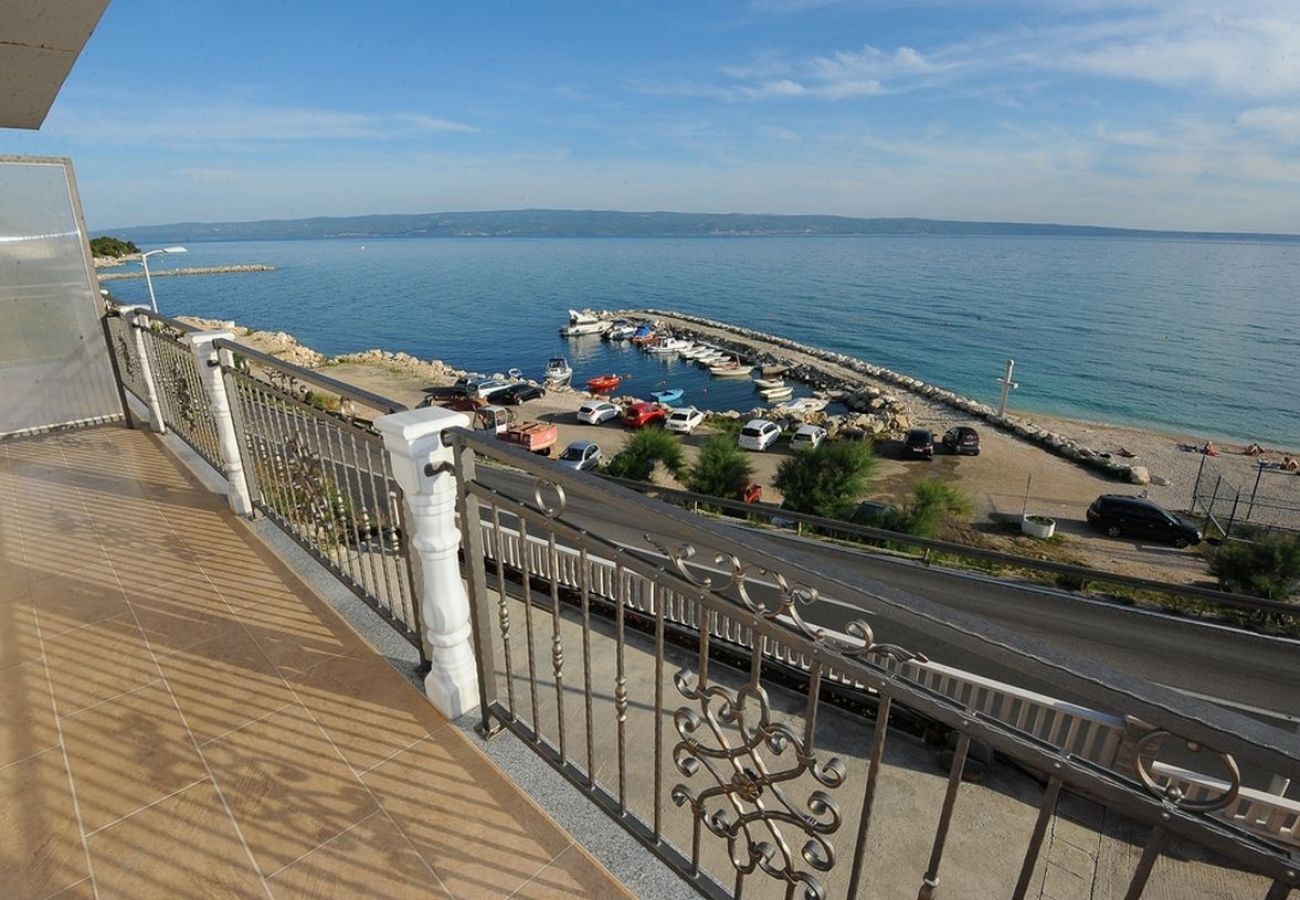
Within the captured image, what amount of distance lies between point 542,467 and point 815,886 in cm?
133

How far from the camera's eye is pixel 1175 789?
104 cm

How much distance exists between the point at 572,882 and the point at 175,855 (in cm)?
143

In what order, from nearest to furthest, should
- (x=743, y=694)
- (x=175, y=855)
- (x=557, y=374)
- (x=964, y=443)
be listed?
(x=743, y=694) → (x=175, y=855) → (x=964, y=443) → (x=557, y=374)

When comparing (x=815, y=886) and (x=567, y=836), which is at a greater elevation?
(x=815, y=886)

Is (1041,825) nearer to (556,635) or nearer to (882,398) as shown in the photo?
(556,635)

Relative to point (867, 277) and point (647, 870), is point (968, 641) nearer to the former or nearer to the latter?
point (647, 870)

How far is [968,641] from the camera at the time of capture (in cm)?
114

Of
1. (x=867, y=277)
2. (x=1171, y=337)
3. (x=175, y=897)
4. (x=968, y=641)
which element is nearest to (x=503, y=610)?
(x=175, y=897)

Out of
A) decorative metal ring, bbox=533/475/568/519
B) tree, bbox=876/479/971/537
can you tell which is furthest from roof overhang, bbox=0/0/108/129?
tree, bbox=876/479/971/537

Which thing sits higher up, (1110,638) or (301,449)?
(301,449)

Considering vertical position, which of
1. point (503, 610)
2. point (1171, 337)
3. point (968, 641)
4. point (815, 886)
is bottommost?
point (1171, 337)

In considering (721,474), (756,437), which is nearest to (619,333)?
(756,437)

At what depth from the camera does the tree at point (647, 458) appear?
20.0 m

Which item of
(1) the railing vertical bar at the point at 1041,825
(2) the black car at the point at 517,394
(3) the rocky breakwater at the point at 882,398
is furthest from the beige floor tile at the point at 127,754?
(2) the black car at the point at 517,394
